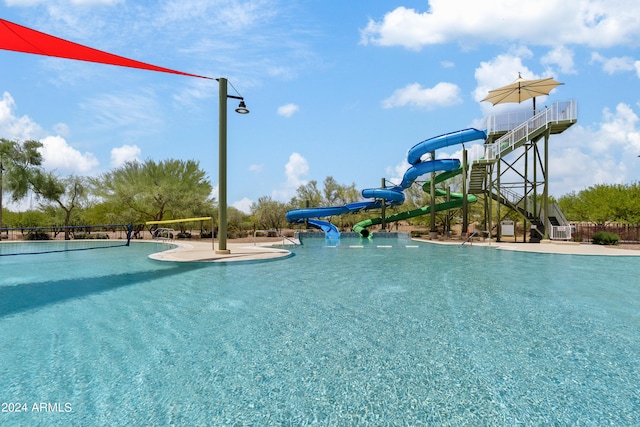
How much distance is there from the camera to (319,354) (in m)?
4.02

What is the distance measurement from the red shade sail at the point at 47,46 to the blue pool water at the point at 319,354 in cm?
537

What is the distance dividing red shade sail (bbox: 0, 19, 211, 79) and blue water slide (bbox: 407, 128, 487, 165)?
20.2 metres

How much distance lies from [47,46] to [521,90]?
24.7m

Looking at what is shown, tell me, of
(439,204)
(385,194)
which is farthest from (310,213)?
(439,204)

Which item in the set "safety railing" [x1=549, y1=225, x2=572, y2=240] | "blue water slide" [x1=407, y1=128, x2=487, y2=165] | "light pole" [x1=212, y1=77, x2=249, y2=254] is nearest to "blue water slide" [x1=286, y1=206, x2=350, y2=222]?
"blue water slide" [x1=407, y1=128, x2=487, y2=165]

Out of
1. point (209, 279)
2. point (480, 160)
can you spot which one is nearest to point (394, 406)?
point (209, 279)

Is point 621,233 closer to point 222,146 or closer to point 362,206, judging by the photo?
point 362,206

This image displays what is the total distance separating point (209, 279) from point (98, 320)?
347cm

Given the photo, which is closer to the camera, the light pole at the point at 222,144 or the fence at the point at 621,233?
the light pole at the point at 222,144

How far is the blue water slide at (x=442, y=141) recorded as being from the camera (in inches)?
949

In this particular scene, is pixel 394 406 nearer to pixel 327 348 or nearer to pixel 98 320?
pixel 327 348

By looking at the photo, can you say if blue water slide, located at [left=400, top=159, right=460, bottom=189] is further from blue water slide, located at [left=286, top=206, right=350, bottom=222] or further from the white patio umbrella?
blue water slide, located at [left=286, top=206, right=350, bottom=222]

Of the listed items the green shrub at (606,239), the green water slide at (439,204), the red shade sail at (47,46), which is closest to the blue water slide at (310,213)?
the green water slide at (439,204)

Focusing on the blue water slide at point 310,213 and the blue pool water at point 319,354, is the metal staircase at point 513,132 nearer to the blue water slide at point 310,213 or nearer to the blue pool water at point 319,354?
the blue water slide at point 310,213
